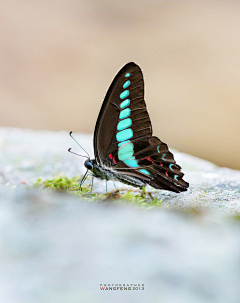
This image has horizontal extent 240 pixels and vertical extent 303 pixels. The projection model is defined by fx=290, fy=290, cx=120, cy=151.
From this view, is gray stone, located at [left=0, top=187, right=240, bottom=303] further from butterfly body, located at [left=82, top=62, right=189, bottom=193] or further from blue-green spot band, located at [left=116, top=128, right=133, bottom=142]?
blue-green spot band, located at [left=116, top=128, right=133, bottom=142]

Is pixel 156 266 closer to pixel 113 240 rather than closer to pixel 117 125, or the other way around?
pixel 113 240

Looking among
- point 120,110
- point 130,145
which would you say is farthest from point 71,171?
point 120,110

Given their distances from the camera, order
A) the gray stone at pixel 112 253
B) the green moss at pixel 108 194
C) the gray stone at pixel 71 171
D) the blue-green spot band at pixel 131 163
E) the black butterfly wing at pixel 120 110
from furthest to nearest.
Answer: the blue-green spot band at pixel 131 163
the black butterfly wing at pixel 120 110
the gray stone at pixel 71 171
the green moss at pixel 108 194
the gray stone at pixel 112 253

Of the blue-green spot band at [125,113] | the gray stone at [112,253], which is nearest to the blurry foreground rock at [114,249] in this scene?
the gray stone at [112,253]

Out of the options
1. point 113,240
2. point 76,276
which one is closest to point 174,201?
point 113,240

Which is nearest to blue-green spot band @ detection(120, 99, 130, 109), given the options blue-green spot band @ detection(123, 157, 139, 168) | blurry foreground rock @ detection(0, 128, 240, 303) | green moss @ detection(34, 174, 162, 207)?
blue-green spot band @ detection(123, 157, 139, 168)

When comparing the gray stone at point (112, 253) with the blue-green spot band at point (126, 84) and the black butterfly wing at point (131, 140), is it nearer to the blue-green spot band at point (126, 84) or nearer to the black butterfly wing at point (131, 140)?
the black butterfly wing at point (131, 140)
